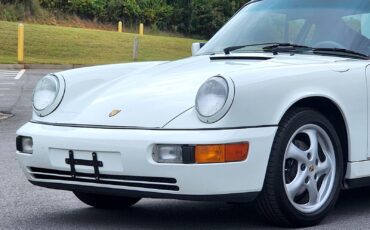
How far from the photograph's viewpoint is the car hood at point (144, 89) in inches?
159

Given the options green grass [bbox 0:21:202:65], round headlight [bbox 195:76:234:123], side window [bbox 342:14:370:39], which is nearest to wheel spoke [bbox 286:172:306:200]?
round headlight [bbox 195:76:234:123]

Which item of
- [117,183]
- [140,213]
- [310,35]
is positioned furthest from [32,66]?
[117,183]

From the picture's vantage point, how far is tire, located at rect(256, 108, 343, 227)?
396 cm

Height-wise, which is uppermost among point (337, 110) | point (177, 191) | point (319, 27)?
point (319, 27)

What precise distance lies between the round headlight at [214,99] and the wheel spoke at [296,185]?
2.06 feet

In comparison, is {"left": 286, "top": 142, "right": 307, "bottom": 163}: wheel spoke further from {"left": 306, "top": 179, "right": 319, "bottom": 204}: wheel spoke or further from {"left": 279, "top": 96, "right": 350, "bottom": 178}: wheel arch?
{"left": 279, "top": 96, "right": 350, "bottom": 178}: wheel arch

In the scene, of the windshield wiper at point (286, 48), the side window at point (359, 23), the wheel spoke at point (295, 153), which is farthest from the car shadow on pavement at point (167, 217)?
the side window at point (359, 23)

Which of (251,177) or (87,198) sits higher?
(251,177)

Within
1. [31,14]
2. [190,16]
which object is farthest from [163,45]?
[190,16]

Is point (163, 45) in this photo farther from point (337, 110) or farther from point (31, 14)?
point (337, 110)

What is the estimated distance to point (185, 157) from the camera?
3738mm

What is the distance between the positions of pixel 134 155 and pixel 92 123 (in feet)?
1.44

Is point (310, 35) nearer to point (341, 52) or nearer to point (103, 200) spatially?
point (341, 52)

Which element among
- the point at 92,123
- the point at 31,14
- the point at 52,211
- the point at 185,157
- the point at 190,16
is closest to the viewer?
the point at 185,157
